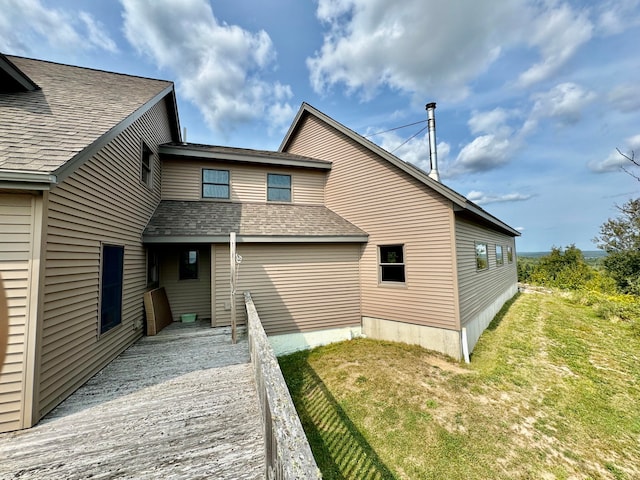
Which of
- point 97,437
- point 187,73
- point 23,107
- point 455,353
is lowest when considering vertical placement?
point 455,353

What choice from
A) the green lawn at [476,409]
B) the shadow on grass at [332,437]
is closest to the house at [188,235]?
the green lawn at [476,409]

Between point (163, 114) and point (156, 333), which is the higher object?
point (163, 114)

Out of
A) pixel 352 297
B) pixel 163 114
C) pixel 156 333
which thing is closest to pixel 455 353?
pixel 352 297

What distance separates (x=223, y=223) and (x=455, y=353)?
756 centimetres

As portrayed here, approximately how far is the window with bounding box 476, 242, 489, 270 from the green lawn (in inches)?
101

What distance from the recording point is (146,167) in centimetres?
706

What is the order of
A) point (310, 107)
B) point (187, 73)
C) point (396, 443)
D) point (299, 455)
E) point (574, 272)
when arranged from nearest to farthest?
point (299, 455), point (396, 443), point (310, 107), point (187, 73), point (574, 272)

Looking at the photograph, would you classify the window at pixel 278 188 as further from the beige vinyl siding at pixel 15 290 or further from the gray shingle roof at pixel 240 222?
the beige vinyl siding at pixel 15 290

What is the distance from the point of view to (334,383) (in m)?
6.08

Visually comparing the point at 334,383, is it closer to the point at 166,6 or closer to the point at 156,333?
the point at 156,333

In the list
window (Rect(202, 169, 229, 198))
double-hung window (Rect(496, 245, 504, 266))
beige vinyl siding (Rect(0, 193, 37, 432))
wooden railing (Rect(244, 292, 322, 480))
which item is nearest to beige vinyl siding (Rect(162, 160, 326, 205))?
window (Rect(202, 169, 229, 198))

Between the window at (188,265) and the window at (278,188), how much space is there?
10.8ft

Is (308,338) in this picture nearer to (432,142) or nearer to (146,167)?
(146,167)

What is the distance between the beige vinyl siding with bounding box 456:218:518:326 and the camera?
7.27 m
